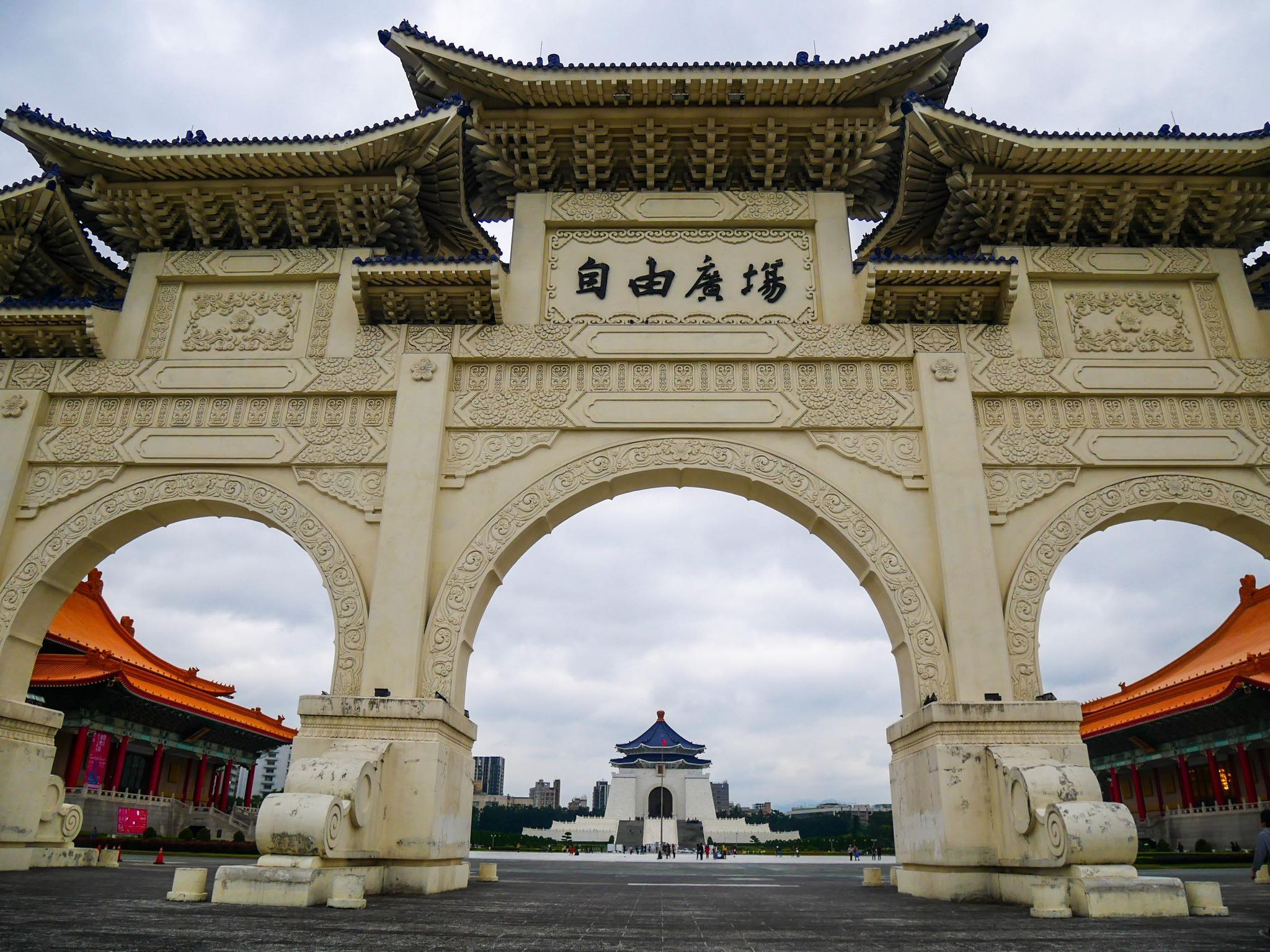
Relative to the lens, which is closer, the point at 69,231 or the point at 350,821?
the point at 350,821

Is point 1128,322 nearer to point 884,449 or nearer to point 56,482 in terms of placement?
point 884,449

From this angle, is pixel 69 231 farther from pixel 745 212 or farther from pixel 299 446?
pixel 745 212

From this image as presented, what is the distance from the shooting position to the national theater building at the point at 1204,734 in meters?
15.0

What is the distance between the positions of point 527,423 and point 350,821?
3.83 m

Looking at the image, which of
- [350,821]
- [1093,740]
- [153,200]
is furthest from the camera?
[1093,740]

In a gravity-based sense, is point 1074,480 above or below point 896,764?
above

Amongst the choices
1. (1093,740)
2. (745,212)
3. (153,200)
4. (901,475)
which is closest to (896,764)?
(901,475)

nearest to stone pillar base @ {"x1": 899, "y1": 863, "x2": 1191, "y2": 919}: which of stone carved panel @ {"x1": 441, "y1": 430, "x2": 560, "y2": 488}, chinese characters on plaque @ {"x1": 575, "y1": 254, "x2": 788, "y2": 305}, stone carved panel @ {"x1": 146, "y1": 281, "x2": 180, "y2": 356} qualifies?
stone carved panel @ {"x1": 441, "y1": 430, "x2": 560, "y2": 488}

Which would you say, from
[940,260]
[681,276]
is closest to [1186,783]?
[940,260]

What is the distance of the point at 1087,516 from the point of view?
7.75 metres

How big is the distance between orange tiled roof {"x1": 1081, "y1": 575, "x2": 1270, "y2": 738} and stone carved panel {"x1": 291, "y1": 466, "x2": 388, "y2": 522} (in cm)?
1398

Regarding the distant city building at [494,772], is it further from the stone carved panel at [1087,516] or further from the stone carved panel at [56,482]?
the stone carved panel at [1087,516]

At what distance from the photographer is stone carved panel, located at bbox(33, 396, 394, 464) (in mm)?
8258

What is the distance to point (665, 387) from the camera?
838cm
